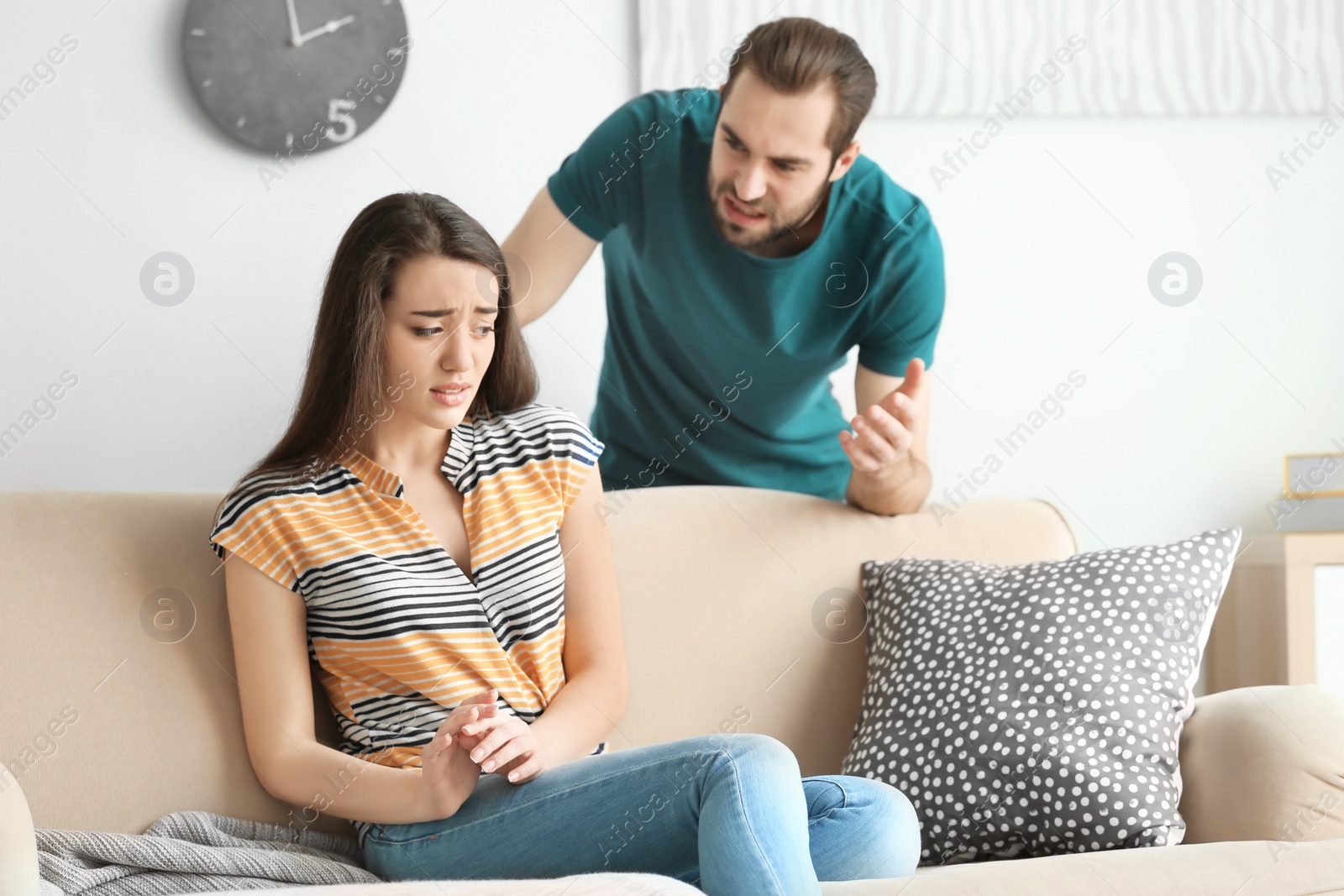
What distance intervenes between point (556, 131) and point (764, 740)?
120cm

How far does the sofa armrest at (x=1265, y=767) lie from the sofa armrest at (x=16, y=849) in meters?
1.21

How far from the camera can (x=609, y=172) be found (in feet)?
5.98

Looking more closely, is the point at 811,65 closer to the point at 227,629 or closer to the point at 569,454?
the point at 569,454

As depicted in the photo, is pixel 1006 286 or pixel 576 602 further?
pixel 1006 286

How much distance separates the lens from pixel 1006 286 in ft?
6.81

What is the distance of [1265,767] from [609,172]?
4.18ft

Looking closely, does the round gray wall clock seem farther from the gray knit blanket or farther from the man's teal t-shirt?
the gray knit blanket

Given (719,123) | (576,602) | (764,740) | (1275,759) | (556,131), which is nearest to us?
(764,740)

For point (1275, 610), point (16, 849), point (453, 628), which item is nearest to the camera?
point (16, 849)

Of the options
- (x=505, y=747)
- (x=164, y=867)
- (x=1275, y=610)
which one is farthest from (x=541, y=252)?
(x=1275, y=610)

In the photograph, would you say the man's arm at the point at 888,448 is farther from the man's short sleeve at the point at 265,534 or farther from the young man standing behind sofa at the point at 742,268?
the man's short sleeve at the point at 265,534

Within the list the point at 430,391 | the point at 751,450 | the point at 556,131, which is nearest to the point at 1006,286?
the point at 751,450

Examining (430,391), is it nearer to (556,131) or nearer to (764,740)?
(764,740)

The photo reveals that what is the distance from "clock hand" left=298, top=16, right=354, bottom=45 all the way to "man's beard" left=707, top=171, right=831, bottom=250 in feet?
2.15
